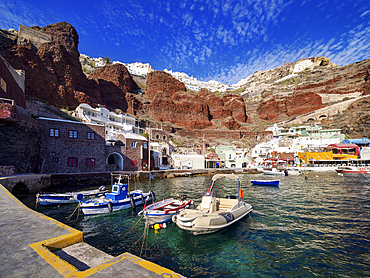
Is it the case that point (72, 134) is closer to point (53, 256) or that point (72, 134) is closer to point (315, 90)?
point (53, 256)

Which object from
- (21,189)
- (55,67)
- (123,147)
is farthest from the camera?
(55,67)

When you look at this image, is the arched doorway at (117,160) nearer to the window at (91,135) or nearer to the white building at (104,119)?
the window at (91,135)

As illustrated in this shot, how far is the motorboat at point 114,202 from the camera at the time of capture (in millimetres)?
13580

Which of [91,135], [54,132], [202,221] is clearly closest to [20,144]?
[54,132]

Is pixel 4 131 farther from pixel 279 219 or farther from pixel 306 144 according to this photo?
pixel 306 144

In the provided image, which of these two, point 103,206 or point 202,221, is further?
point 103,206

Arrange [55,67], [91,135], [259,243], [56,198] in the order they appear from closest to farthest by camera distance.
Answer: [259,243] < [56,198] < [91,135] < [55,67]

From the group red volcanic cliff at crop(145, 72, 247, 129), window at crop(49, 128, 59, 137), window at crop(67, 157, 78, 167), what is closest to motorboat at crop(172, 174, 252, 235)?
window at crop(67, 157, 78, 167)

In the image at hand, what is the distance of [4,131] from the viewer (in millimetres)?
18594

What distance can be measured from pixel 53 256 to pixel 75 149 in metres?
28.1

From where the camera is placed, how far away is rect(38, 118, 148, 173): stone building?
25.6 meters

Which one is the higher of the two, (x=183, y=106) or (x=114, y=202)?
(x=183, y=106)

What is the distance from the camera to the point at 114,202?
14266 mm

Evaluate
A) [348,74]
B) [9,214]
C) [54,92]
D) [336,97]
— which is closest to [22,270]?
[9,214]
